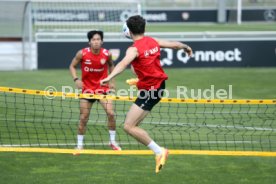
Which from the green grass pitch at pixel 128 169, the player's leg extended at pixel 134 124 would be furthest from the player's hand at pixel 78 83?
the player's leg extended at pixel 134 124

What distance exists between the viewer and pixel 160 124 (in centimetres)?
1628

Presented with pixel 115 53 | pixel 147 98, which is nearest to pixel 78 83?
pixel 147 98

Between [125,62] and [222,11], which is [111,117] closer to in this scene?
[125,62]

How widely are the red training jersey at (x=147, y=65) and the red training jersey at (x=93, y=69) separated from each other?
8.72 feet

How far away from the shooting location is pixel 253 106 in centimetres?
1869

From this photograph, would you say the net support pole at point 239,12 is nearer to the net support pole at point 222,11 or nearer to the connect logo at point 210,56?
the net support pole at point 222,11

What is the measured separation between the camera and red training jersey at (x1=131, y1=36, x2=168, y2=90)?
430 inches

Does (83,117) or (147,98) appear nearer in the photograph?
(147,98)

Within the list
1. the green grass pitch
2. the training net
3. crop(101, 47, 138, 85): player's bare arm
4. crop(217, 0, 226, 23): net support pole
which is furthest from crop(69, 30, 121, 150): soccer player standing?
crop(217, 0, 226, 23): net support pole

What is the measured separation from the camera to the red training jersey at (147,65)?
35.8ft

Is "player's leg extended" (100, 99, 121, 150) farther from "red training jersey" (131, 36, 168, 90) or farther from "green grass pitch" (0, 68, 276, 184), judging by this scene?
"red training jersey" (131, 36, 168, 90)

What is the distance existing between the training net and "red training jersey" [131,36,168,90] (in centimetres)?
161

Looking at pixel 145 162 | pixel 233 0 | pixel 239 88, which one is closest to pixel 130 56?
pixel 145 162

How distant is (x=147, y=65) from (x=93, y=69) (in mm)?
2911
